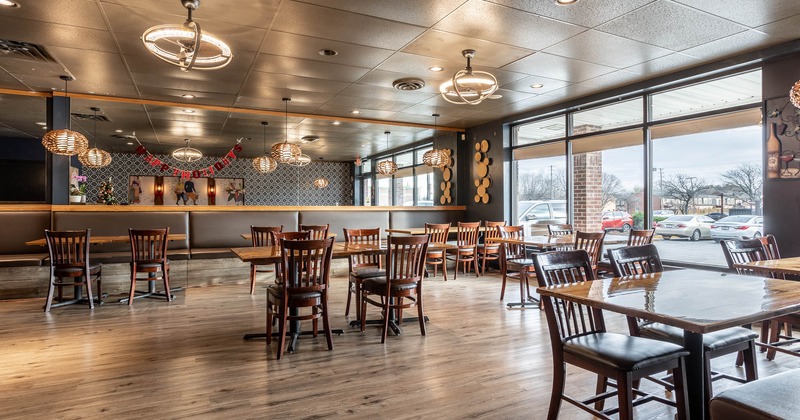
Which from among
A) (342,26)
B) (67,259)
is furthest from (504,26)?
(67,259)

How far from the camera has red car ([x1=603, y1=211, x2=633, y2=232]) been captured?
21.2 feet

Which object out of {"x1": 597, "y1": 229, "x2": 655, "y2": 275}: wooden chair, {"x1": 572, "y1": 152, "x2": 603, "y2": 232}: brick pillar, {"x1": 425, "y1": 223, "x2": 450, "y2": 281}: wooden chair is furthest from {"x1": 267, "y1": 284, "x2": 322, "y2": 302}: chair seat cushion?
{"x1": 572, "y1": 152, "x2": 603, "y2": 232}: brick pillar

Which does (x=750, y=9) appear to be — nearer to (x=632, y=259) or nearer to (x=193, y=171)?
(x=632, y=259)

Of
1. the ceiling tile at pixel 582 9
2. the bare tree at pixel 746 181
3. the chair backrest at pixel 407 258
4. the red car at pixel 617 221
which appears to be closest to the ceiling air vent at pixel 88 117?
the chair backrest at pixel 407 258

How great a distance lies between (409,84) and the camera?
19.9ft

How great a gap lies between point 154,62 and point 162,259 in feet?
7.72

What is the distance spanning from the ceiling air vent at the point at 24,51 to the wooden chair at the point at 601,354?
5.48 metres

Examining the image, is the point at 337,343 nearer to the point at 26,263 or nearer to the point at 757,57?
the point at 26,263

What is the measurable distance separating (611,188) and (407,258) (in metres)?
4.11

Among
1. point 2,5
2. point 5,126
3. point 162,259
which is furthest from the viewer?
point 5,126

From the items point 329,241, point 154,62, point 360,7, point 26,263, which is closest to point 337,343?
point 329,241

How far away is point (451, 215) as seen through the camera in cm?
952

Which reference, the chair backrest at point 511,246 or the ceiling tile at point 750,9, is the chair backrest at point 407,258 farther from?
the ceiling tile at point 750,9

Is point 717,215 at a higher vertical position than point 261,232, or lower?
higher
